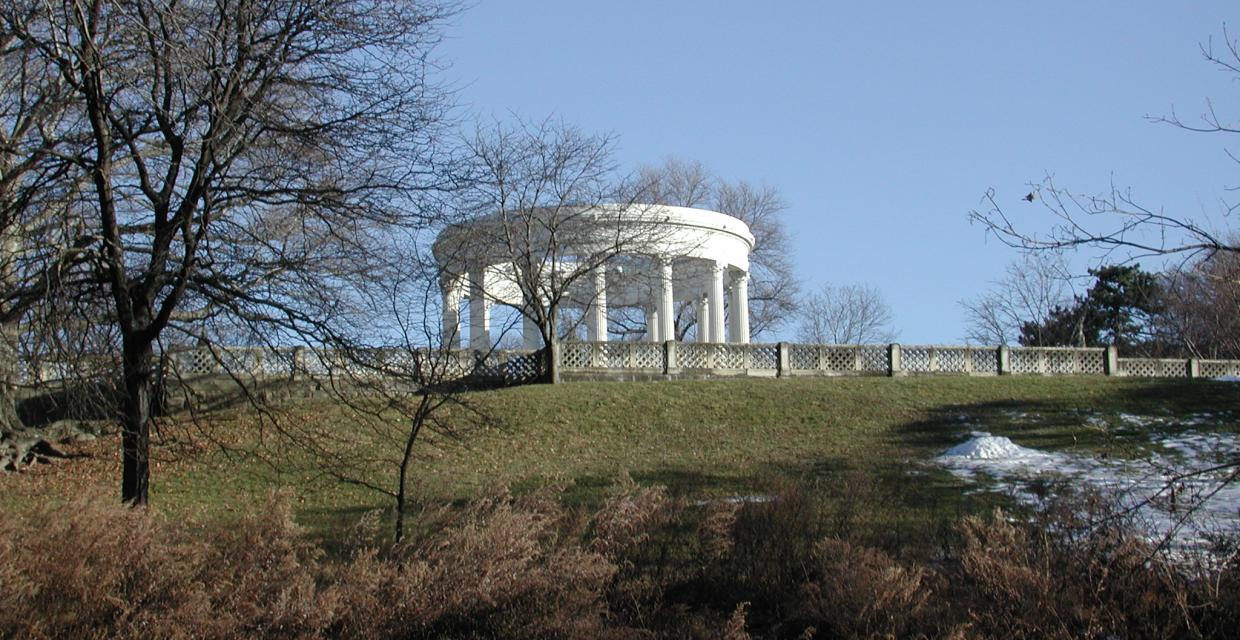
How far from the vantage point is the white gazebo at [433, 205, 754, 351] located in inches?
1125

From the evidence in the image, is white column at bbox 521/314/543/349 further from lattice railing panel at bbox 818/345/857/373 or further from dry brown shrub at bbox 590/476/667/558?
dry brown shrub at bbox 590/476/667/558

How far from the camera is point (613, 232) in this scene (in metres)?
30.7

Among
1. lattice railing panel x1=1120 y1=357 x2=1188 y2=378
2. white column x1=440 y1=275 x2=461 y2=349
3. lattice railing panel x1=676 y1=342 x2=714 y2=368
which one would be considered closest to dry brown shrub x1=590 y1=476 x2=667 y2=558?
white column x1=440 y1=275 x2=461 y2=349

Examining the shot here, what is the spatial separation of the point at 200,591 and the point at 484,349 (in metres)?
21.1

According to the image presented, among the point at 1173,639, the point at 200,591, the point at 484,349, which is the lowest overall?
the point at 1173,639

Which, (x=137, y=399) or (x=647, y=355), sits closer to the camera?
(x=137, y=399)

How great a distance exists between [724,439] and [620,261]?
38.7ft

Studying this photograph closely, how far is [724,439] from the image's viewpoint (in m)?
21.8

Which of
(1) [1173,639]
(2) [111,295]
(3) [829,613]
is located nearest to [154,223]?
(2) [111,295]

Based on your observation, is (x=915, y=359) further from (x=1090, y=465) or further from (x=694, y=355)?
(x=1090, y=465)

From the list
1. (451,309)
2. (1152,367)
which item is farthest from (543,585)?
(1152,367)

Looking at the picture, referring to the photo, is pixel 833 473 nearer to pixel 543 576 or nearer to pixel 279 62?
pixel 543 576

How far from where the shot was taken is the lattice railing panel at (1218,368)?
3275cm

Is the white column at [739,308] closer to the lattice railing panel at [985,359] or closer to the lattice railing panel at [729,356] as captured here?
the lattice railing panel at [729,356]
